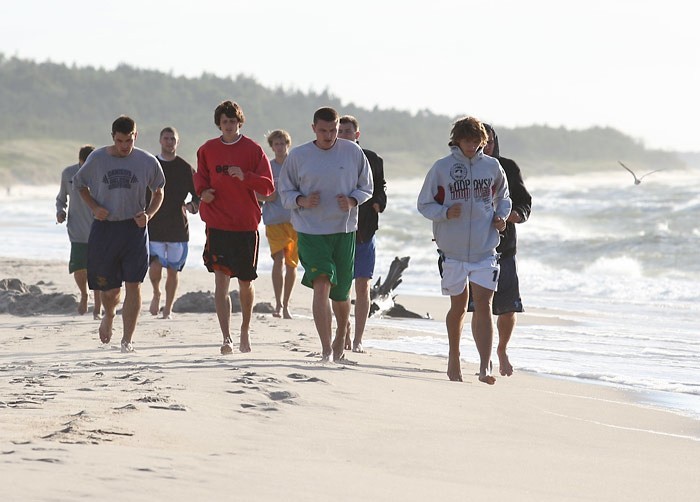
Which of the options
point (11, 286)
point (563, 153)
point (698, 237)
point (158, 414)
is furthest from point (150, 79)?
point (158, 414)

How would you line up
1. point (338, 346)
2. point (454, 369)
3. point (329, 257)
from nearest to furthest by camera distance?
point (454, 369)
point (329, 257)
point (338, 346)

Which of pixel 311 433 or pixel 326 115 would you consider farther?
pixel 326 115

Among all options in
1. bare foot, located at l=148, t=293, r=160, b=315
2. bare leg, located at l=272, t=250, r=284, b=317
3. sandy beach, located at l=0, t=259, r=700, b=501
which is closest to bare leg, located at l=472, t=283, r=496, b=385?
sandy beach, located at l=0, t=259, r=700, b=501

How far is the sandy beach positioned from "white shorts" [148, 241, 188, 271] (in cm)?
236

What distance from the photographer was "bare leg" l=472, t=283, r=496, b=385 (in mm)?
6840

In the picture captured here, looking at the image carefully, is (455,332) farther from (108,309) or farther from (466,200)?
(108,309)

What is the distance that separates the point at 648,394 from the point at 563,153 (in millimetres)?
104478

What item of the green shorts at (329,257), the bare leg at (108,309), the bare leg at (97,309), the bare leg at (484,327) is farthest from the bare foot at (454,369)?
the bare leg at (97,309)


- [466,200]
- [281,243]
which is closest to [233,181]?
[466,200]

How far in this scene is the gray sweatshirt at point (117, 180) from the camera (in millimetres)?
7438

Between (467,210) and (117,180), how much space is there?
232 cm

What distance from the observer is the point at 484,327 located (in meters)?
6.91

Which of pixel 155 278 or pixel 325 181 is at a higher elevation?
pixel 325 181

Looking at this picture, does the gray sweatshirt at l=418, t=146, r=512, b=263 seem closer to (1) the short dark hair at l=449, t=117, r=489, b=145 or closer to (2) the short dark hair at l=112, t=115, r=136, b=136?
(1) the short dark hair at l=449, t=117, r=489, b=145
